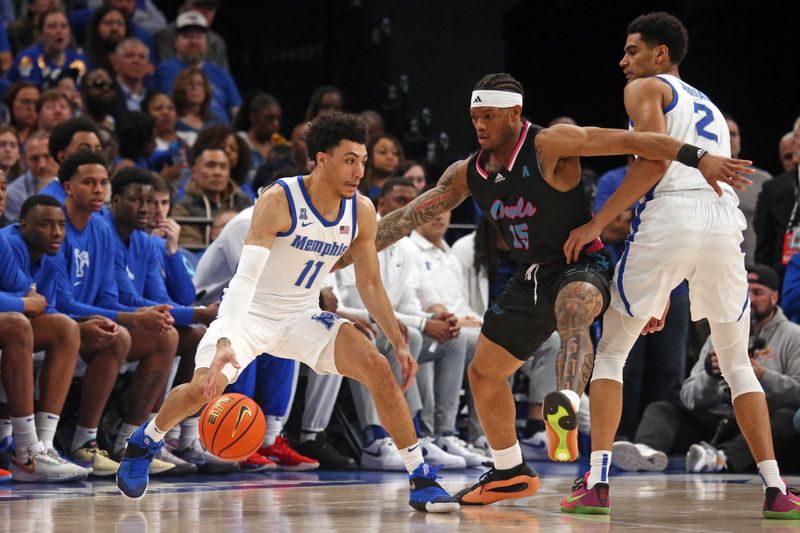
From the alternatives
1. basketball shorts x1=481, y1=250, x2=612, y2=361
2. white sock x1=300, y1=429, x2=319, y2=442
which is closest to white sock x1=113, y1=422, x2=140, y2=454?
white sock x1=300, y1=429, x2=319, y2=442

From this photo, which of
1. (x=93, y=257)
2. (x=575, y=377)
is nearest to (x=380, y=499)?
(x=575, y=377)

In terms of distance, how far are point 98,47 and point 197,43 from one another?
1.04 meters

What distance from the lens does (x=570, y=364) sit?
5070 mm

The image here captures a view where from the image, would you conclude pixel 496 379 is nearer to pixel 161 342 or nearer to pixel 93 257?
pixel 161 342

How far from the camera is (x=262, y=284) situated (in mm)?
6031

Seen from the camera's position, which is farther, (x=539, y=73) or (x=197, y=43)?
(x=539, y=73)

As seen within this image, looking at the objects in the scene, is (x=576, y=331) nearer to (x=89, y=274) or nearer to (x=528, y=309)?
(x=528, y=309)

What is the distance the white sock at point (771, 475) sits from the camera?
212 inches

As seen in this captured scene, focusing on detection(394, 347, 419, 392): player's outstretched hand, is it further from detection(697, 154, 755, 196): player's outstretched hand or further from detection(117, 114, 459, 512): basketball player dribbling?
detection(697, 154, 755, 196): player's outstretched hand

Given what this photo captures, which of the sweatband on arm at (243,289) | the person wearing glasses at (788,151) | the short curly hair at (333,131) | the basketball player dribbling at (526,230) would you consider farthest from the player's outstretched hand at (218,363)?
the person wearing glasses at (788,151)

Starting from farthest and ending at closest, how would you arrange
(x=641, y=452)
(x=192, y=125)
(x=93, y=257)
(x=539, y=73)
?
1. (x=539, y=73)
2. (x=192, y=125)
3. (x=641, y=452)
4. (x=93, y=257)

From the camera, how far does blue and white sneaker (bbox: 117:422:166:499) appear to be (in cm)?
569

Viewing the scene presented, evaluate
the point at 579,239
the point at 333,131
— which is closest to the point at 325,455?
the point at 333,131

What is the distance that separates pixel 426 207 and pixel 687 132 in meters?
1.36
